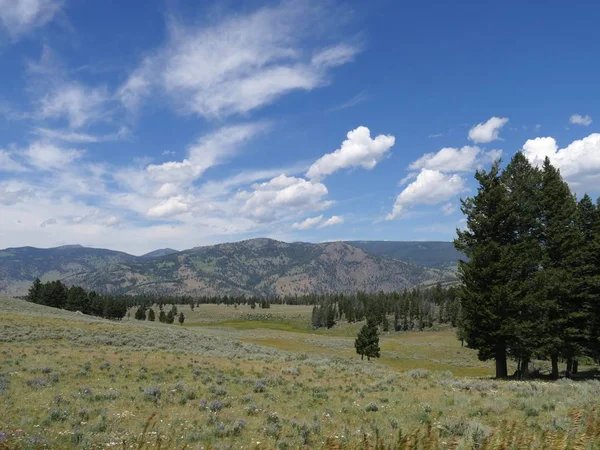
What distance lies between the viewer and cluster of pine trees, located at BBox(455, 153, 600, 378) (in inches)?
965

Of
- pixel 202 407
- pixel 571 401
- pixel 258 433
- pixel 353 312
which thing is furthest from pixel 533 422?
pixel 353 312

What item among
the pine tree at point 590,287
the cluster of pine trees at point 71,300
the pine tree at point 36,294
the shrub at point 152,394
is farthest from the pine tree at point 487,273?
the pine tree at point 36,294

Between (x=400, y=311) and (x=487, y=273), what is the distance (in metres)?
146

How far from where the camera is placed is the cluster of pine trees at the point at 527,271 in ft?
80.4

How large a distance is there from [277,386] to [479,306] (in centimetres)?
1458

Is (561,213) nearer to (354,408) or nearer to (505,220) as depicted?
(505,220)

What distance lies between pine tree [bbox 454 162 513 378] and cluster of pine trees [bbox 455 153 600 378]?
0.20ft

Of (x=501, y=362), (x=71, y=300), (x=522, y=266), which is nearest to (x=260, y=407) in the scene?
(x=501, y=362)

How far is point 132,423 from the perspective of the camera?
1196 centimetres

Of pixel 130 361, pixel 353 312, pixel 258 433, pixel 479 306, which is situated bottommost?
pixel 353 312

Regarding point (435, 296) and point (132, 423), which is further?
point (435, 296)

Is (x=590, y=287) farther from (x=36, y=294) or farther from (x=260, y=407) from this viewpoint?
(x=36, y=294)

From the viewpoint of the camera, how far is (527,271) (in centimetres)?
2614

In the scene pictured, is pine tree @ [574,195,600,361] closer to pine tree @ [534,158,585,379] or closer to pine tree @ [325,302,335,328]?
pine tree @ [534,158,585,379]
